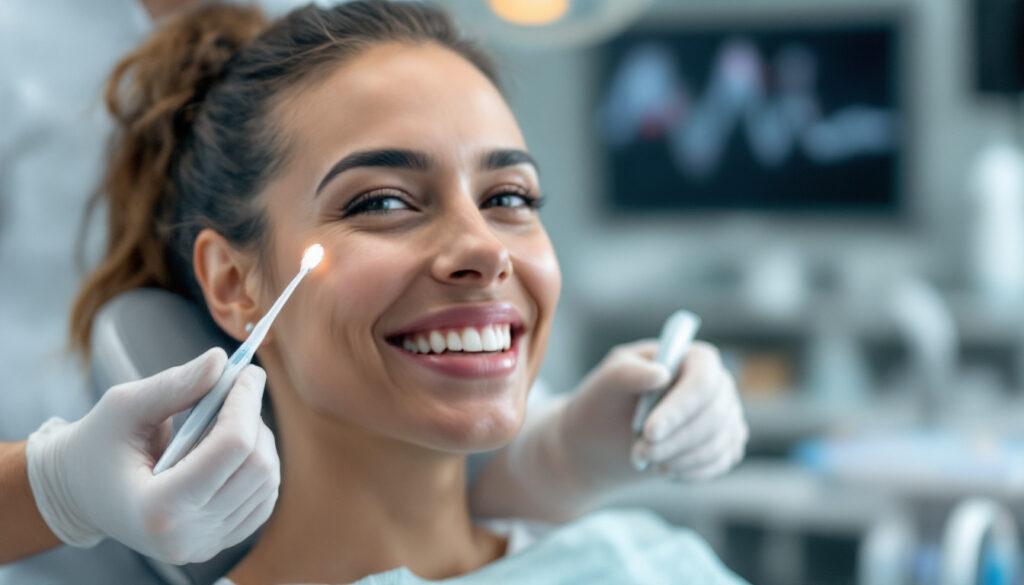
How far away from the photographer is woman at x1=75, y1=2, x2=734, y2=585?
2.57 ft

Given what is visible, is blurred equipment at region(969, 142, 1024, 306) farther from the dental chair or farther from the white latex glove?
the dental chair

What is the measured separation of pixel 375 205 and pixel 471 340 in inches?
5.4

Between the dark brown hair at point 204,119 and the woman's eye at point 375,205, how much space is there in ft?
0.30

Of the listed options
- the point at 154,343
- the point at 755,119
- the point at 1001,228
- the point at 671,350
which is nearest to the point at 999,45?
the point at 1001,228

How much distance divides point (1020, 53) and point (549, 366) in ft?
5.69

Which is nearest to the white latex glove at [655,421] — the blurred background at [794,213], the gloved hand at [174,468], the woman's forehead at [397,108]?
the woman's forehead at [397,108]

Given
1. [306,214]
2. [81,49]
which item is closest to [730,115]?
[81,49]

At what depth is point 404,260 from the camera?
2.56ft

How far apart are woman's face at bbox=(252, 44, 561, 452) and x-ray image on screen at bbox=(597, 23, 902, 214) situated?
2.63 metres

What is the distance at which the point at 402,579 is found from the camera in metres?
0.86

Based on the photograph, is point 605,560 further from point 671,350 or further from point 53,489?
point 53,489

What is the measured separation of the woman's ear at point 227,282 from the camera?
863mm

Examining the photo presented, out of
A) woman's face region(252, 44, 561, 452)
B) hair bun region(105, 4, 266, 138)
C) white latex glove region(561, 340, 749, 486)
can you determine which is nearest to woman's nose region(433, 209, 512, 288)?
woman's face region(252, 44, 561, 452)

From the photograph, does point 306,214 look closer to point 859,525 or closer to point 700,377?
point 700,377
